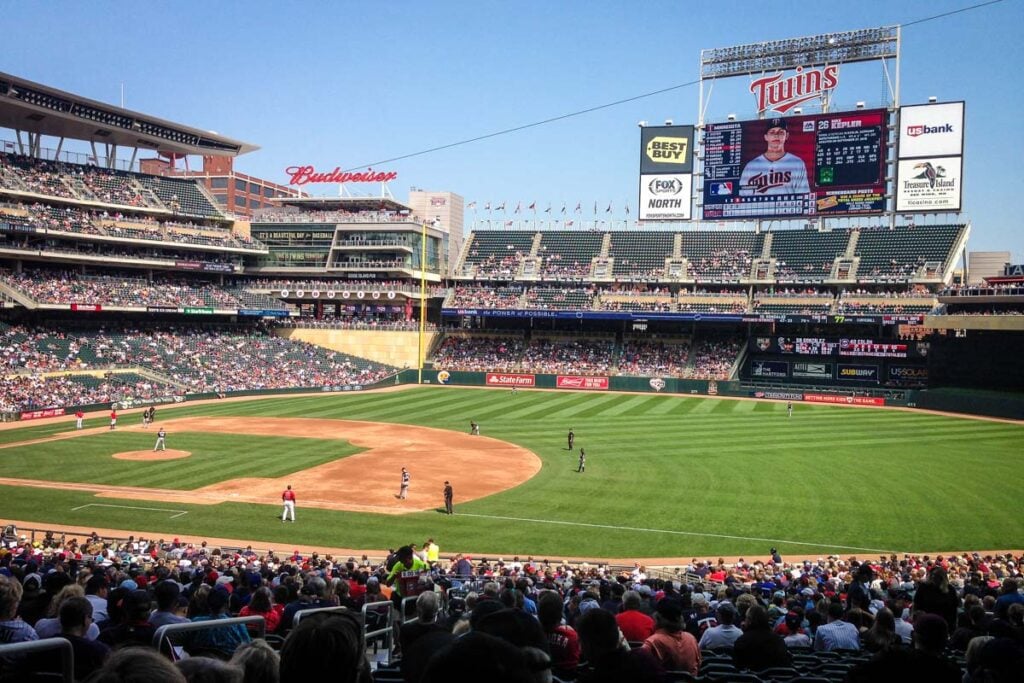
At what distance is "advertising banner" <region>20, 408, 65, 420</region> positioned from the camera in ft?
144

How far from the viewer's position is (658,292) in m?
72.6

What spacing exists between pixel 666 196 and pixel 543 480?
45105mm

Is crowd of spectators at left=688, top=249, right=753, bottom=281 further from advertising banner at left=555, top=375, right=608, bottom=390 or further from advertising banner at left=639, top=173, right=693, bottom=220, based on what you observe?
advertising banner at left=555, top=375, right=608, bottom=390

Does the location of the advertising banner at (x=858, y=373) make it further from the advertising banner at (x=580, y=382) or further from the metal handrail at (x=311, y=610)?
the metal handrail at (x=311, y=610)

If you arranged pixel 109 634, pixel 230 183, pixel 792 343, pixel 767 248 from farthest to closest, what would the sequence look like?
pixel 230 183
pixel 767 248
pixel 792 343
pixel 109 634

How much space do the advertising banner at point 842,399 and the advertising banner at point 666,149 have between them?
23.5 metres

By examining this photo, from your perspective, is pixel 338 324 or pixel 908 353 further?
pixel 338 324

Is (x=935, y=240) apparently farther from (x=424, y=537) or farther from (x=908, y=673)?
(x=908, y=673)

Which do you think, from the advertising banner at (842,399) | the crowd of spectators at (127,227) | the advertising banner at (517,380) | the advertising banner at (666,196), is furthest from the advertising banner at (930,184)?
the crowd of spectators at (127,227)

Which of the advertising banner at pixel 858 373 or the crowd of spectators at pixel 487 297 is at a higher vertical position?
the crowd of spectators at pixel 487 297

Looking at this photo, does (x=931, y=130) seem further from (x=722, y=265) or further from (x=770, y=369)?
(x=770, y=369)

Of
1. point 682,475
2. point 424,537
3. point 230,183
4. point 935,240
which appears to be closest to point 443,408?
point 682,475

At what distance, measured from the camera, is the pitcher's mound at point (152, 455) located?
33719mm

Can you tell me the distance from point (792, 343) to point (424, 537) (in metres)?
49.6
